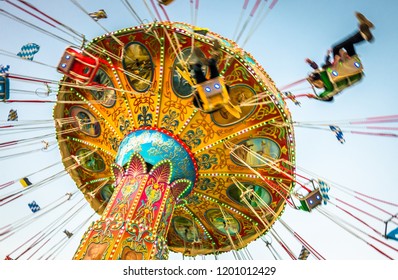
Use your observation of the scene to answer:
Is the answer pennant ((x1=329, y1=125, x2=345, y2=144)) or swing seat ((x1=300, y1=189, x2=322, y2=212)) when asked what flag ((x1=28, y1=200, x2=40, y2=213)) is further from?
pennant ((x1=329, y1=125, x2=345, y2=144))

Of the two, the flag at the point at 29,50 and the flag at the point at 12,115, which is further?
the flag at the point at 12,115

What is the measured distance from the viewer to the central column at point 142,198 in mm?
5055

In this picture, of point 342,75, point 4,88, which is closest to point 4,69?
point 4,88

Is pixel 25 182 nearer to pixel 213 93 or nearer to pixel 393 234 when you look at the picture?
pixel 213 93

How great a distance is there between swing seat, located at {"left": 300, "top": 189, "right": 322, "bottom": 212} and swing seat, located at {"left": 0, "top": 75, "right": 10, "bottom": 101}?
514 cm

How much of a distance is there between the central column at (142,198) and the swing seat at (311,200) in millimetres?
2189

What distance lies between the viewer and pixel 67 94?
7.38 metres

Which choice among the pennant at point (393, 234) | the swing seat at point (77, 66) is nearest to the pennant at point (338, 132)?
the pennant at point (393, 234)

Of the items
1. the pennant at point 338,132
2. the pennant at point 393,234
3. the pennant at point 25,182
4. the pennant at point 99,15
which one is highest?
the pennant at point 99,15

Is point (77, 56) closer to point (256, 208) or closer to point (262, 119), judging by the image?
point (262, 119)

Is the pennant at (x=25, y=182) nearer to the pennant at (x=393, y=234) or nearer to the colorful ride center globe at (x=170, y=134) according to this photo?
the colorful ride center globe at (x=170, y=134)

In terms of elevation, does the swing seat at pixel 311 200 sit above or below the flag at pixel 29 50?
below

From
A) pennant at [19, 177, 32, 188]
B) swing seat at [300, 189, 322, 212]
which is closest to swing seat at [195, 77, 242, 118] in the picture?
swing seat at [300, 189, 322, 212]

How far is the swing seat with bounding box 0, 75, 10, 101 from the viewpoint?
549cm
